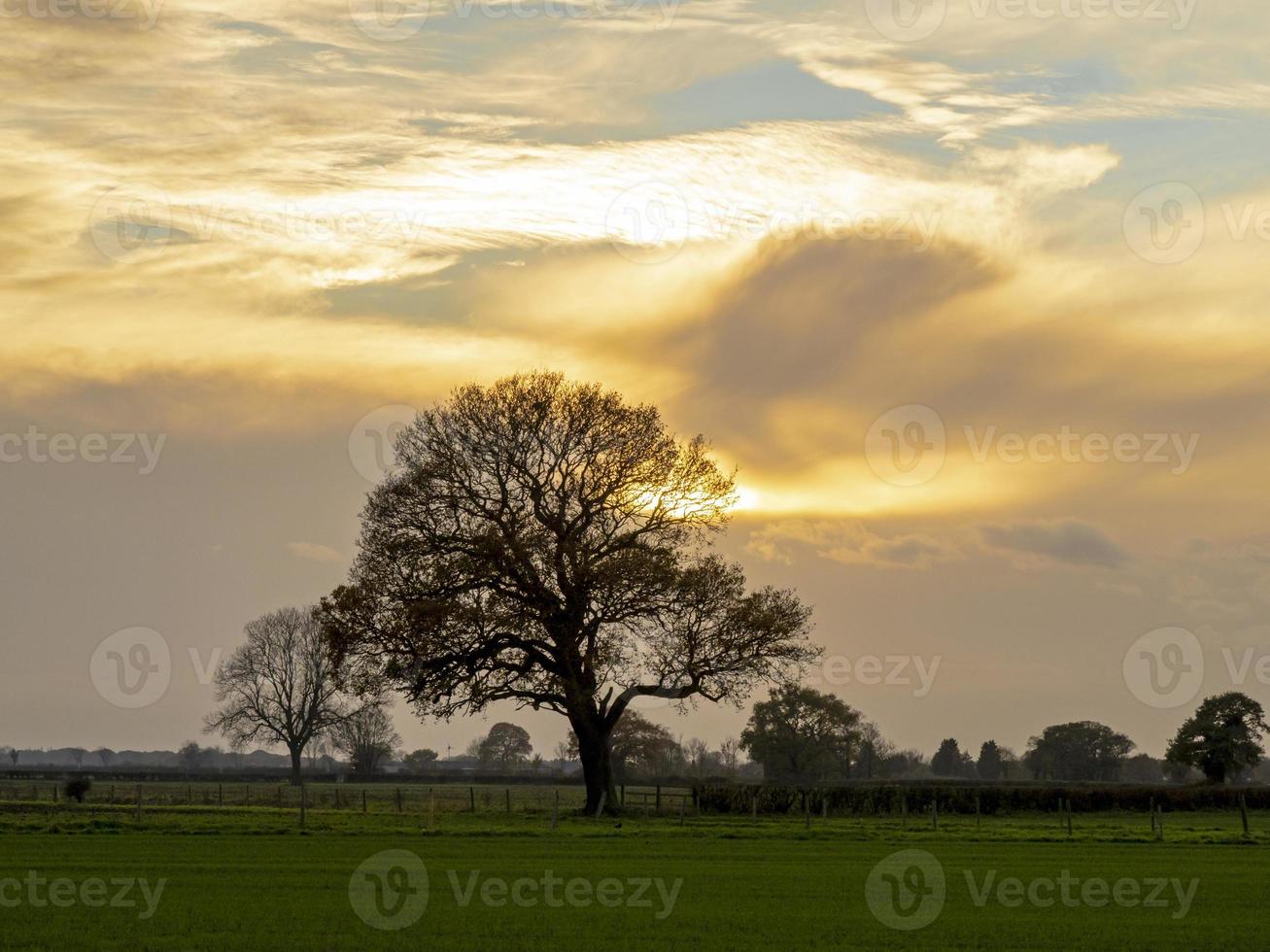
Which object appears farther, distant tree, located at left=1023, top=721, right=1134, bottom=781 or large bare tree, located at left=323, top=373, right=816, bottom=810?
distant tree, located at left=1023, top=721, right=1134, bottom=781

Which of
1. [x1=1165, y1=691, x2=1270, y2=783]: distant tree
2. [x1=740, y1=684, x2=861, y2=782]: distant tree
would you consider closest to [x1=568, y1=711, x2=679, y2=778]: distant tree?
[x1=740, y1=684, x2=861, y2=782]: distant tree

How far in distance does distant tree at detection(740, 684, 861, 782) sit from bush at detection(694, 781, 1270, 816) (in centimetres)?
3779

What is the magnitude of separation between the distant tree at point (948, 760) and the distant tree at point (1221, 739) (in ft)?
274

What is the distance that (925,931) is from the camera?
77.8ft

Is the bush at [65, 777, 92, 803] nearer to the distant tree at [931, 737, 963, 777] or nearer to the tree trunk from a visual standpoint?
the tree trunk

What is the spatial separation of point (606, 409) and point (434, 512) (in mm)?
8097

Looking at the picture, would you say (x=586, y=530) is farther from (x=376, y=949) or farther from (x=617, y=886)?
(x=376, y=949)

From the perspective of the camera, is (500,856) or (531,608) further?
(531,608)

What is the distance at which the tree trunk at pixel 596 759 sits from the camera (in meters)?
58.7

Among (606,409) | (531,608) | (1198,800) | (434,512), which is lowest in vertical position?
(1198,800)

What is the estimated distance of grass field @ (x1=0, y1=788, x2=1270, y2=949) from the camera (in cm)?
2245

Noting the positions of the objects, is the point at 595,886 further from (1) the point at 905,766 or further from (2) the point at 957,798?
(1) the point at 905,766

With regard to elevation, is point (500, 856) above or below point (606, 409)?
below

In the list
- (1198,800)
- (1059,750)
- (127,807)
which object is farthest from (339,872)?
(1059,750)
